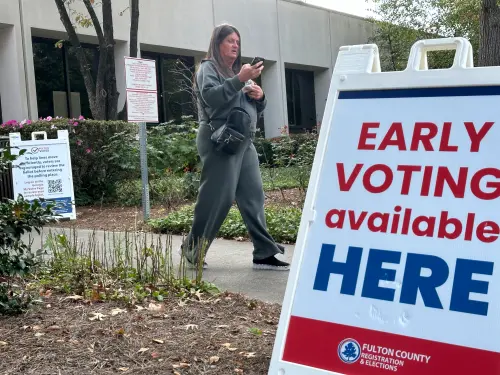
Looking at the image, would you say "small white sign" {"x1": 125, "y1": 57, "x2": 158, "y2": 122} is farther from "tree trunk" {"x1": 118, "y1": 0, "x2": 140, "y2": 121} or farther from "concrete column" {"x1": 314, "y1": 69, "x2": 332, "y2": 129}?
"concrete column" {"x1": 314, "y1": 69, "x2": 332, "y2": 129}

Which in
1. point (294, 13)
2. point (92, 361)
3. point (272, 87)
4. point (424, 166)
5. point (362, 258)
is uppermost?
point (294, 13)

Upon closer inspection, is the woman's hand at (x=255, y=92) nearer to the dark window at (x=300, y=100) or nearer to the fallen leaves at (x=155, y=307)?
the fallen leaves at (x=155, y=307)

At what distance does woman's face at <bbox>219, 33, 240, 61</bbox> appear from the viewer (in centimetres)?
564

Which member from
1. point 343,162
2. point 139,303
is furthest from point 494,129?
point 139,303

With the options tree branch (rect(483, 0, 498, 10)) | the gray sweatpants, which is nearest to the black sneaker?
the gray sweatpants

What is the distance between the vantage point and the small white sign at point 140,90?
8844mm

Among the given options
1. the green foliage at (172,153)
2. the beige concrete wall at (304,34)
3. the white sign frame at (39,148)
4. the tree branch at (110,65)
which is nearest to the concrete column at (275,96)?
the beige concrete wall at (304,34)

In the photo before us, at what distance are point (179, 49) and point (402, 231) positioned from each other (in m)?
18.0

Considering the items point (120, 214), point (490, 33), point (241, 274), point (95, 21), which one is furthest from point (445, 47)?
point (95, 21)

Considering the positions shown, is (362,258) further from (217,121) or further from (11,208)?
(217,121)

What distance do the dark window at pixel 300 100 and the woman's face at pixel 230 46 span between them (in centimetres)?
1993

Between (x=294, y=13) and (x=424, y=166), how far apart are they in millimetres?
22633

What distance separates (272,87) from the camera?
23.5 metres

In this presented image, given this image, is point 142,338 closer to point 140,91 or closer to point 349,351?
point 349,351
